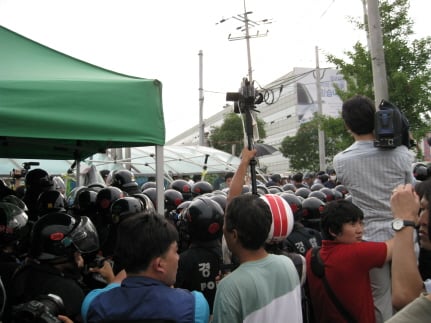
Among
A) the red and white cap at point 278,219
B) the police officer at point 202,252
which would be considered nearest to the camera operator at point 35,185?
the police officer at point 202,252

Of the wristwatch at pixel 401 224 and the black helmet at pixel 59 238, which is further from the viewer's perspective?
the black helmet at pixel 59 238

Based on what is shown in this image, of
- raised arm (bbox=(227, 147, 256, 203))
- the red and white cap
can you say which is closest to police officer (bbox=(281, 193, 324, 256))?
the red and white cap

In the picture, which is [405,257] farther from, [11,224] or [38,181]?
[38,181]

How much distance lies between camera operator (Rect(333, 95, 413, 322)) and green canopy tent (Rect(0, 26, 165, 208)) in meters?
1.54

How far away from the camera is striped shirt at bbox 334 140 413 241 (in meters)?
3.26

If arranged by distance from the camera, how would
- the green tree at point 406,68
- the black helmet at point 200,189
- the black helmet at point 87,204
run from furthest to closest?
1. the green tree at point 406,68
2. the black helmet at point 200,189
3. the black helmet at point 87,204

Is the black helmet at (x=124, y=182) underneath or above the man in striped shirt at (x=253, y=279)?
above

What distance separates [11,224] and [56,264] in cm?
95

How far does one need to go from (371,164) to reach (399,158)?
0.64ft

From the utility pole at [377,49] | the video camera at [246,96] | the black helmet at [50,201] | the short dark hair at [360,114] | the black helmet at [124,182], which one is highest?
the utility pole at [377,49]

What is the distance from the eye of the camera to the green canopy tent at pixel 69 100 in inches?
126

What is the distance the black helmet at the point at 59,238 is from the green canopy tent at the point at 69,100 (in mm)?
615

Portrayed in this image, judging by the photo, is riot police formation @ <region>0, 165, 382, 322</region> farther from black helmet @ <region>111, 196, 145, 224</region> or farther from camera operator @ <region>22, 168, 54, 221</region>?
camera operator @ <region>22, 168, 54, 221</region>

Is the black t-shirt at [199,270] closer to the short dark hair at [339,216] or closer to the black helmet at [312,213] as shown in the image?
the short dark hair at [339,216]
